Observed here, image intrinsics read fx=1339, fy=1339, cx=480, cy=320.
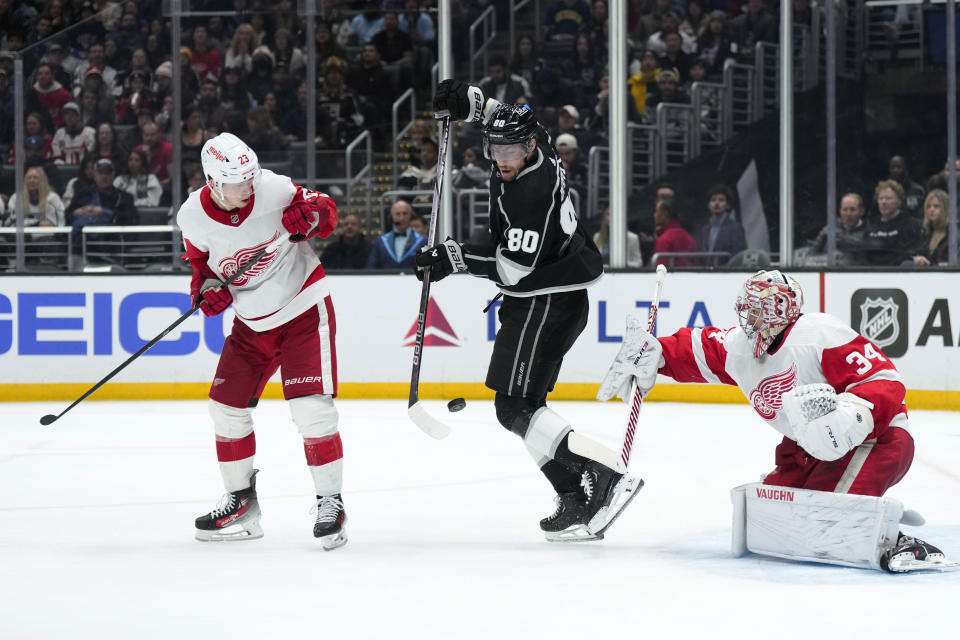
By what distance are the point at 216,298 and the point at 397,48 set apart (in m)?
5.34

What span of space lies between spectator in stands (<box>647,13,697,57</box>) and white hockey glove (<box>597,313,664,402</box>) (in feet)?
16.2

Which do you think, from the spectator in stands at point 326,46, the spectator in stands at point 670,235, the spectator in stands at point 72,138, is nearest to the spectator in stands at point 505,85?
the spectator in stands at point 326,46

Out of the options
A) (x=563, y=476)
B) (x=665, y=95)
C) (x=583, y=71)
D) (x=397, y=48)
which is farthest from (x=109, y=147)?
(x=563, y=476)

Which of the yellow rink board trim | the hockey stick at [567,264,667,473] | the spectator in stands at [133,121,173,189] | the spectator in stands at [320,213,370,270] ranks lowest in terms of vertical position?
the yellow rink board trim

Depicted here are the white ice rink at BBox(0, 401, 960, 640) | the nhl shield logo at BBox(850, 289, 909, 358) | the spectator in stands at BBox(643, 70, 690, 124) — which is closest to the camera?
the white ice rink at BBox(0, 401, 960, 640)

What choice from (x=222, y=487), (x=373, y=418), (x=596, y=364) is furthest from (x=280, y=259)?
(x=596, y=364)

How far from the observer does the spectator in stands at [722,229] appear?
7.74 metres

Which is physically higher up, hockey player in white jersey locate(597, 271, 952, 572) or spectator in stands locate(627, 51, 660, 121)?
spectator in stands locate(627, 51, 660, 121)

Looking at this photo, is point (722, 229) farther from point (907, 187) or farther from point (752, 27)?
point (752, 27)

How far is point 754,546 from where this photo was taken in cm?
345

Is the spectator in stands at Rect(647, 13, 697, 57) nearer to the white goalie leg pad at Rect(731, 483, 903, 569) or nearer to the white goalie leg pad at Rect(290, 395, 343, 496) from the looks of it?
the white goalie leg pad at Rect(290, 395, 343, 496)

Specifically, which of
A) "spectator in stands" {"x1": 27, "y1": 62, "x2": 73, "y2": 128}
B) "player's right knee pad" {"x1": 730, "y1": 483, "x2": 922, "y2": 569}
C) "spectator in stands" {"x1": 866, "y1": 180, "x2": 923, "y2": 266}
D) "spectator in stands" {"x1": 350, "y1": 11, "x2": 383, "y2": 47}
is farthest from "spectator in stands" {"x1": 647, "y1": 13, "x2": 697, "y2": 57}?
"player's right knee pad" {"x1": 730, "y1": 483, "x2": 922, "y2": 569}

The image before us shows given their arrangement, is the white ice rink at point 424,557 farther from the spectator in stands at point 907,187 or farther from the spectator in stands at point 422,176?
the spectator in stands at point 422,176

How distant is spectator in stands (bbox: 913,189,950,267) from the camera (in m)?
7.34
